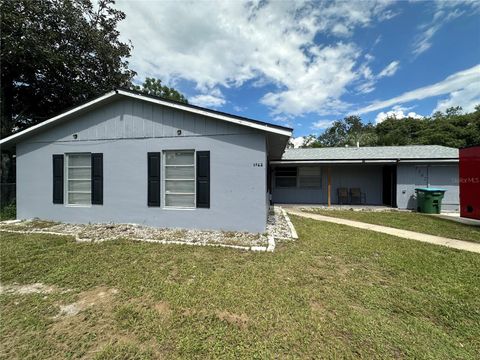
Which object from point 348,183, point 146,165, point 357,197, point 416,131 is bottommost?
point 357,197

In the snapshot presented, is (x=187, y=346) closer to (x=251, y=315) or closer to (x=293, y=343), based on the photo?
(x=251, y=315)

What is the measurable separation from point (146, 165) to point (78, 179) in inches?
106

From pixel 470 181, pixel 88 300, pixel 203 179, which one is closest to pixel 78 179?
pixel 203 179

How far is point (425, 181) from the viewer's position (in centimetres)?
1156

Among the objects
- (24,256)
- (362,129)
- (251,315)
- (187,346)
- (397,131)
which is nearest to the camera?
(187,346)

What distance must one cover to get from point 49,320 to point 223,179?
4.54m

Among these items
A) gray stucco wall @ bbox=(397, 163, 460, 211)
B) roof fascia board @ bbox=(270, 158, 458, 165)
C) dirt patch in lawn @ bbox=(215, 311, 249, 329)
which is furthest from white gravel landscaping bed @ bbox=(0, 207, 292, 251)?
gray stucco wall @ bbox=(397, 163, 460, 211)

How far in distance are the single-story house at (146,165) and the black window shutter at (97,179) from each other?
32mm

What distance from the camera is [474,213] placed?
8.32m

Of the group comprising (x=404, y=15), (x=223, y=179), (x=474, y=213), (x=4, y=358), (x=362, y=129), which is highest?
(x=362, y=129)

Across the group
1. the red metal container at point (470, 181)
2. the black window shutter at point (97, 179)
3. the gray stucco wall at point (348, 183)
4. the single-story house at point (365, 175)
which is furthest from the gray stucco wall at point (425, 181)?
the black window shutter at point (97, 179)

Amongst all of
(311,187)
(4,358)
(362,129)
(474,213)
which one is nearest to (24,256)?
(4,358)

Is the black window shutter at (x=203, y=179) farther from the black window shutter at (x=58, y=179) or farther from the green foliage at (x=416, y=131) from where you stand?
the green foliage at (x=416, y=131)

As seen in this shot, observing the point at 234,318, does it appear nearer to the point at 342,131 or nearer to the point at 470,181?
the point at 470,181
